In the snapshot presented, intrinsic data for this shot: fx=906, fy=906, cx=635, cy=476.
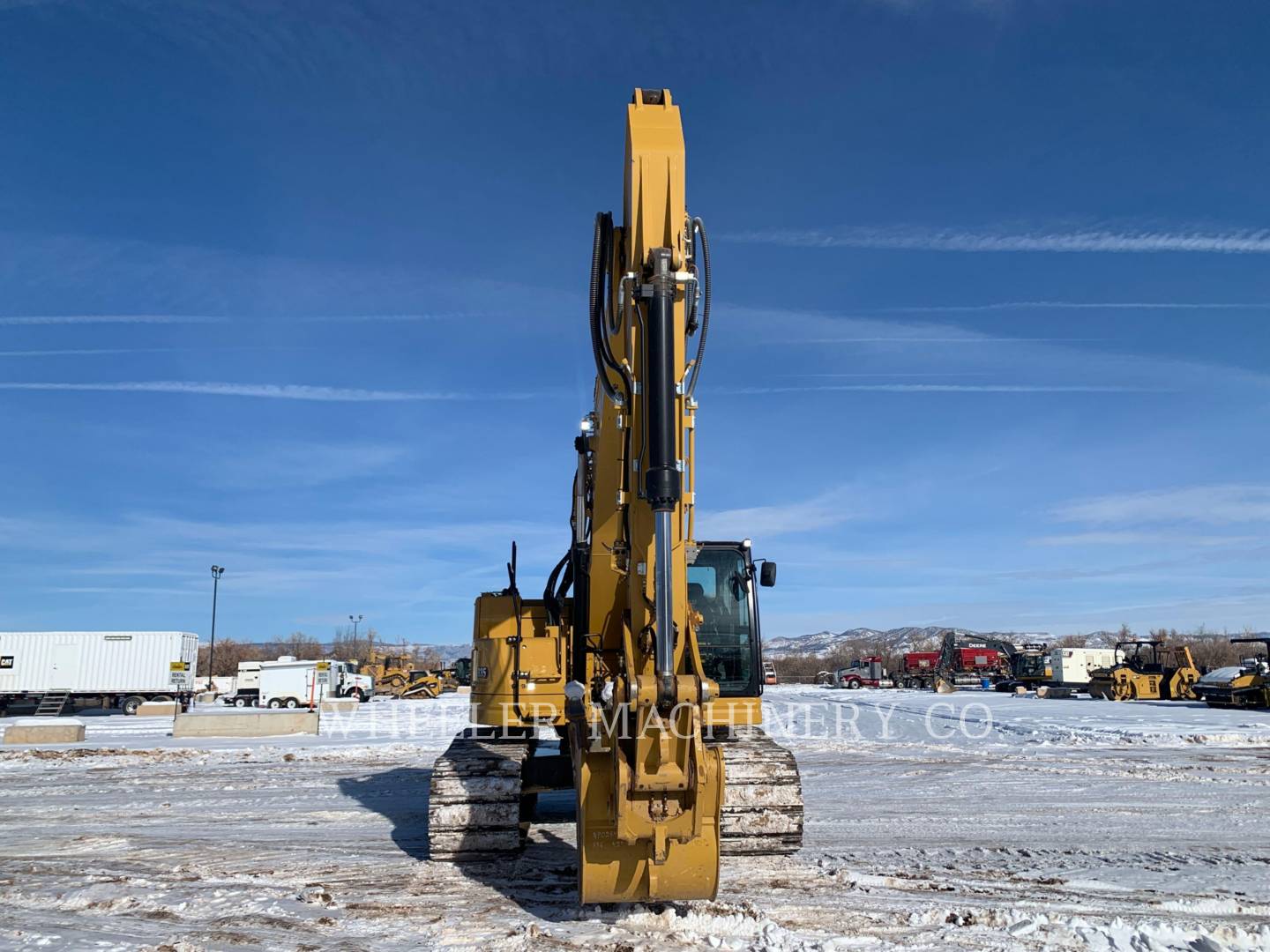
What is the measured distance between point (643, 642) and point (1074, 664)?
176 feet

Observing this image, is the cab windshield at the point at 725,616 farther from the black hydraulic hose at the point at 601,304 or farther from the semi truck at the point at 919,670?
the semi truck at the point at 919,670

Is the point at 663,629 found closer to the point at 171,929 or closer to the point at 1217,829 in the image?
the point at 171,929

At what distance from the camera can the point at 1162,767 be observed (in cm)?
1591

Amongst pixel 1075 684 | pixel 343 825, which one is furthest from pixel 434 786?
pixel 1075 684

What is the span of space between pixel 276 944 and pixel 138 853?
13.4ft

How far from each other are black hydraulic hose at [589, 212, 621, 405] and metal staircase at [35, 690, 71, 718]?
39077 millimetres

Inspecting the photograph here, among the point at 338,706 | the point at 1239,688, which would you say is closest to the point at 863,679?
the point at 1239,688

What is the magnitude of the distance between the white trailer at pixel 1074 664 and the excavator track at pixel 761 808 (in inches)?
1962

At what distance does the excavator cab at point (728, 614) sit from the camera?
30.6ft

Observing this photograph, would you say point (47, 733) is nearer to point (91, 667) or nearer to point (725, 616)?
point (91, 667)

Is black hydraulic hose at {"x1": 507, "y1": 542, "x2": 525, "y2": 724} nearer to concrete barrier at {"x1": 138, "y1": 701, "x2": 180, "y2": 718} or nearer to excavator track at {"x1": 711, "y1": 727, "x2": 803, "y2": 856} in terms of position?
excavator track at {"x1": 711, "y1": 727, "x2": 803, "y2": 856}

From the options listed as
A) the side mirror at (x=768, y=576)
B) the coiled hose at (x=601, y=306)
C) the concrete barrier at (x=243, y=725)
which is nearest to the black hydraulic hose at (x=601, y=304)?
the coiled hose at (x=601, y=306)

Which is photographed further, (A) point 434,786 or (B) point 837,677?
(B) point 837,677

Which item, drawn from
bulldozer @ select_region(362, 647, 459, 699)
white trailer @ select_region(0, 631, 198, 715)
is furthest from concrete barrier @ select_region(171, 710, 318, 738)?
bulldozer @ select_region(362, 647, 459, 699)
